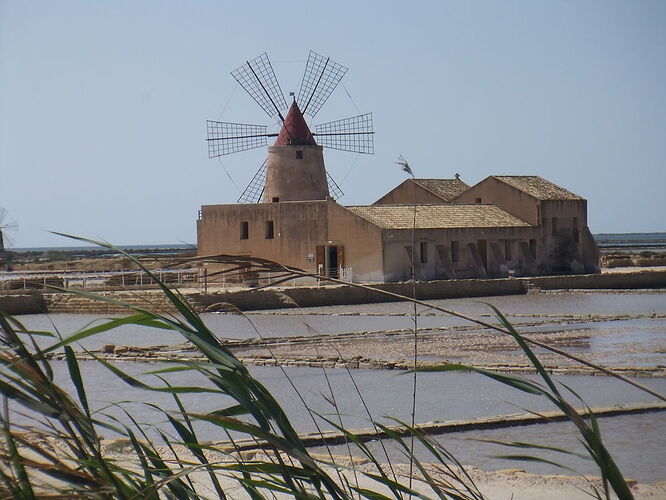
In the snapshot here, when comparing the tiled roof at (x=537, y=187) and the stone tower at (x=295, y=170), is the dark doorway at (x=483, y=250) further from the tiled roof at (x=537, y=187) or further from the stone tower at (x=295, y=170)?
the stone tower at (x=295, y=170)

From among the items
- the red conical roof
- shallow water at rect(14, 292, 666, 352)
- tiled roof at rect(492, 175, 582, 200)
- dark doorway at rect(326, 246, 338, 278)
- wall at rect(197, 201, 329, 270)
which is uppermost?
the red conical roof

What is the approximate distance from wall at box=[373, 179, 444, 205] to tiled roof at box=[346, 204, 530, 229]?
2939 millimetres

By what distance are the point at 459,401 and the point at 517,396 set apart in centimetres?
70

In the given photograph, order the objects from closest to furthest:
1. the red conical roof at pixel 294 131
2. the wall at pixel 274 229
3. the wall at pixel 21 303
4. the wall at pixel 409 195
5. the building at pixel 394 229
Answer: the wall at pixel 21 303 → the building at pixel 394 229 → the wall at pixel 274 229 → the red conical roof at pixel 294 131 → the wall at pixel 409 195

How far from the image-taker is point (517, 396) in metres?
10.4

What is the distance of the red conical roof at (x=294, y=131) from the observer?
96.7 ft

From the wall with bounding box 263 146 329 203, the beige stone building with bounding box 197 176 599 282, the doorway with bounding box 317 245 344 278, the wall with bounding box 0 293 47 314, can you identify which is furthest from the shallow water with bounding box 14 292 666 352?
the wall with bounding box 263 146 329 203

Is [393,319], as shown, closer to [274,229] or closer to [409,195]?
[274,229]

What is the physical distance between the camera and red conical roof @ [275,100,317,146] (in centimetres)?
2947

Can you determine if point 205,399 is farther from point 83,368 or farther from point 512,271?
point 512,271

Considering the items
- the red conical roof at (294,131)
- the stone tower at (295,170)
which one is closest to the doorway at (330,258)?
the stone tower at (295,170)

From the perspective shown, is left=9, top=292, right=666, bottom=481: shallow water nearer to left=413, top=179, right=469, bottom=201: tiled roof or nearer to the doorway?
the doorway

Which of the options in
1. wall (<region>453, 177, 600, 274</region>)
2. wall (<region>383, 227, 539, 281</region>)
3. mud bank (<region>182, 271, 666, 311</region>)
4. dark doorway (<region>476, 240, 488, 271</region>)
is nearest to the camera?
mud bank (<region>182, 271, 666, 311</region>)

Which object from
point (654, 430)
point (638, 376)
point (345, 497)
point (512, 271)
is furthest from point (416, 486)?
point (512, 271)
